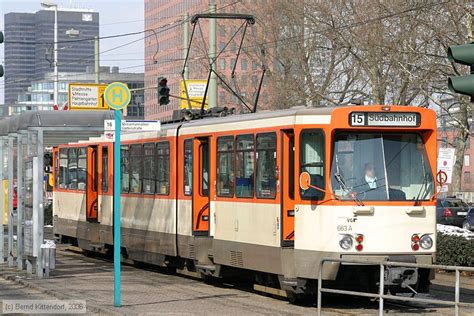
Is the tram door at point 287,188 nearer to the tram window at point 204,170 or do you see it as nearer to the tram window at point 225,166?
the tram window at point 225,166

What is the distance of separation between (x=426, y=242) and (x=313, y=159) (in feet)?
6.68

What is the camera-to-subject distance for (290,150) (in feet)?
58.1

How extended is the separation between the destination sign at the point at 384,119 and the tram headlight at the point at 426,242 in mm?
1651

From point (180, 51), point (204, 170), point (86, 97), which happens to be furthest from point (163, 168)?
point (180, 51)

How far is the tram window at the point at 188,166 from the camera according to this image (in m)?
21.4

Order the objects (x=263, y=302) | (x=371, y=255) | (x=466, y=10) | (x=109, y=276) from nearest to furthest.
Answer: (x=371, y=255), (x=263, y=302), (x=109, y=276), (x=466, y=10)

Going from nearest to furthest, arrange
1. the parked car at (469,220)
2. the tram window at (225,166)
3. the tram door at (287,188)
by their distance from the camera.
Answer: the tram door at (287,188)
the tram window at (225,166)
the parked car at (469,220)

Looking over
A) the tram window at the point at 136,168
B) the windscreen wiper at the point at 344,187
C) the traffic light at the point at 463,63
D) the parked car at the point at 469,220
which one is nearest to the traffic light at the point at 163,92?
the tram window at the point at 136,168

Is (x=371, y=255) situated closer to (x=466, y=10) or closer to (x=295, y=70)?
(x=466, y=10)

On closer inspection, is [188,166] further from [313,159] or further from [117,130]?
[117,130]

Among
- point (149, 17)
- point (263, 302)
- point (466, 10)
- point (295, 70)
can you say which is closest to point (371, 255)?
point (263, 302)

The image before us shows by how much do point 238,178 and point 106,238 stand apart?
8.10 metres

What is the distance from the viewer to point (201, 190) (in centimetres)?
2111

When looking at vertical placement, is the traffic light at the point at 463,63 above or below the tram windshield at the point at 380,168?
above
